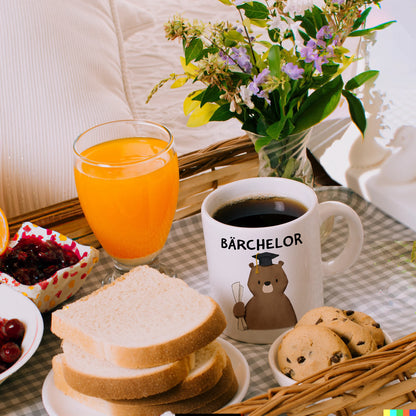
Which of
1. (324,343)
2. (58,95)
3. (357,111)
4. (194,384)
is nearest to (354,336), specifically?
(324,343)

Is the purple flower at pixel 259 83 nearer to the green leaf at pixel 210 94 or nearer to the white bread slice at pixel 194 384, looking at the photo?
the green leaf at pixel 210 94

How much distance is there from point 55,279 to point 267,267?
0.29 meters

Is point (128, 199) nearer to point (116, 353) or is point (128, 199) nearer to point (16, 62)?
point (116, 353)

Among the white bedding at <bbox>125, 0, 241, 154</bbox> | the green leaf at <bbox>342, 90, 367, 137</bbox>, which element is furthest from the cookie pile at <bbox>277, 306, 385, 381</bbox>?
the white bedding at <bbox>125, 0, 241, 154</bbox>

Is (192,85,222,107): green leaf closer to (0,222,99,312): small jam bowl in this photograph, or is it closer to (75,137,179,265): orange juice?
(75,137,179,265): orange juice

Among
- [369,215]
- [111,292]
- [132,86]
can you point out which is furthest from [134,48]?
[111,292]

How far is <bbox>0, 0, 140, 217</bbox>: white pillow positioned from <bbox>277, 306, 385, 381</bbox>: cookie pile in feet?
2.11

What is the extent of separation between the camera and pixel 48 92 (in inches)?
50.4

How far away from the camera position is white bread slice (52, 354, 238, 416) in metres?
0.65

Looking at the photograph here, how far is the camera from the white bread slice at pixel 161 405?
0.65m

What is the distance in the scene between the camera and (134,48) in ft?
5.98

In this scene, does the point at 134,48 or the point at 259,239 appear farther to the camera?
the point at 134,48

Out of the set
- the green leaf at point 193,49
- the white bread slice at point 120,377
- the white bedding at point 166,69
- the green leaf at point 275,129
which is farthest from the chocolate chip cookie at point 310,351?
the white bedding at point 166,69

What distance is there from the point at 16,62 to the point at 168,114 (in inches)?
16.1
